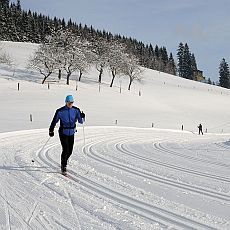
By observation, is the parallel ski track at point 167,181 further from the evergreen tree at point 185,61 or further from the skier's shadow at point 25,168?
the evergreen tree at point 185,61

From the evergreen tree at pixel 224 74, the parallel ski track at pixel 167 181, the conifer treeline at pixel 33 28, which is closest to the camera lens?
the parallel ski track at pixel 167 181

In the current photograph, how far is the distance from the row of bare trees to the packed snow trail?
49050 millimetres

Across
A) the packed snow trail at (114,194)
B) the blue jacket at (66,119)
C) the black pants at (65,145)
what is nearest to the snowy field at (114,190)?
the packed snow trail at (114,194)

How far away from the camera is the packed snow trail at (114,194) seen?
529 centimetres

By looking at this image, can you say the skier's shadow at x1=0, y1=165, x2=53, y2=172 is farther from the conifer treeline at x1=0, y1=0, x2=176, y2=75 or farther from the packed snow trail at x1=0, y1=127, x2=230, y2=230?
the conifer treeline at x1=0, y1=0, x2=176, y2=75

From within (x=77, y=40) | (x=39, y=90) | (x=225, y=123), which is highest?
(x=77, y=40)

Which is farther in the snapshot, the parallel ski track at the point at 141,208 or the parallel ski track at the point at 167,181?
Answer: the parallel ski track at the point at 167,181

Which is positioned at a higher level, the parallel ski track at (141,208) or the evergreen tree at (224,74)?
the evergreen tree at (224,74)

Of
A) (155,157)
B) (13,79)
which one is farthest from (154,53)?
(155,157)

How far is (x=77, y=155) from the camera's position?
39.9 ft

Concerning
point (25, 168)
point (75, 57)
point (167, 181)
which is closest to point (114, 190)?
point (167, 181)

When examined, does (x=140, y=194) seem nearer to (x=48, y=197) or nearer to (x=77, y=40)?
(x=48, y=197)

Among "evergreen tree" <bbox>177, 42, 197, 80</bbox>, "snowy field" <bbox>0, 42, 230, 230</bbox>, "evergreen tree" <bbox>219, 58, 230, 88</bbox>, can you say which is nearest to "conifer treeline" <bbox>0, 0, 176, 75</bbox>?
"evergreen tree" <bbox>177, 42, 197, 80</bbox>

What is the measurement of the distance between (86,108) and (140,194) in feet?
133
